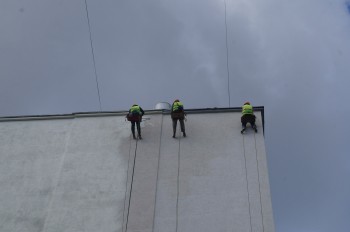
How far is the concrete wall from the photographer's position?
2286 cm

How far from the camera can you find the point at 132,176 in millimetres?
24594

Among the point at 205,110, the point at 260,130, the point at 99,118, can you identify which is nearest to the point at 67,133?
the point at 99,118

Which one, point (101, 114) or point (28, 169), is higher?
point (101, 114)

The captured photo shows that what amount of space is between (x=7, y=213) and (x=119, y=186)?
396cm

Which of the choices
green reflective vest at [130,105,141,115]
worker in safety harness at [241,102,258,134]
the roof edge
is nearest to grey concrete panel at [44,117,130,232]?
the roof edge

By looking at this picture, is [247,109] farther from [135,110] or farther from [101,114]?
[101,114]

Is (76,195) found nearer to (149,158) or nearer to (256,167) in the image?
(149,158)

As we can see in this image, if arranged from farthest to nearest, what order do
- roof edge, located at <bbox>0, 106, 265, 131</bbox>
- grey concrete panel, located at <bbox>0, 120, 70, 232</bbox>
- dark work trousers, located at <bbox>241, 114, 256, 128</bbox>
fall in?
roof edge, located at <bbox>0, 106, 265, 131</bbox> → dark work trousers, located at <bbox>241, 114, 256, 128</bbox> → grey concrete panel, located at <bbox>0, 120, 70, 232</bbox>

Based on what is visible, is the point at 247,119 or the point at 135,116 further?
the point at 135,116

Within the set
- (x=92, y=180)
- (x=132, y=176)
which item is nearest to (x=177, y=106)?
(x=132, y=176)

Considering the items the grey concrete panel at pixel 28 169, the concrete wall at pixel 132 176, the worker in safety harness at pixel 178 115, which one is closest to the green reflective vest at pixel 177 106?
the worker in safety harness at pixel 178 115

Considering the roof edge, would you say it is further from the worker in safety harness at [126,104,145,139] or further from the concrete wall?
the worker in safety harness at [126,104,145,139]

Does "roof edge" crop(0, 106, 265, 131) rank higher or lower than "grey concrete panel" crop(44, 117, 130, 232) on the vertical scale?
higher

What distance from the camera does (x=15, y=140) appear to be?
27047 millimetres
